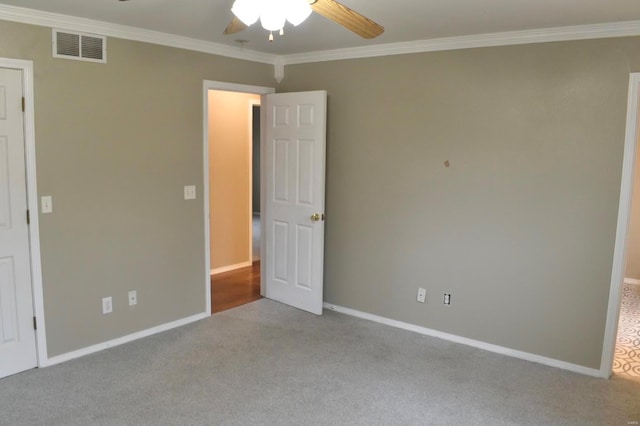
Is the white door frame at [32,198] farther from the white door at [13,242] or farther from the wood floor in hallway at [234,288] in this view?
the wood floor in hallway at [234,288]

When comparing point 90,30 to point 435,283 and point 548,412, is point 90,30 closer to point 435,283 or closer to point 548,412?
point 435,283

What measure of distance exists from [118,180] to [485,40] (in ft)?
9.71

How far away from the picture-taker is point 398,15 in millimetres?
2984

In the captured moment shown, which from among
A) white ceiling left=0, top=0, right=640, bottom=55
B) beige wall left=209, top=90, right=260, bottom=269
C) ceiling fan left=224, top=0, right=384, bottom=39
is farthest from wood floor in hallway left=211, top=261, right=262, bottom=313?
ceiling fan left=224, top=0, right=384, bottom=39

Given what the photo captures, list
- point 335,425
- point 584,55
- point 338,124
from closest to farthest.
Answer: point 335,425, point 584,55, point 338,124

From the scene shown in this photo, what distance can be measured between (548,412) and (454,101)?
229cm

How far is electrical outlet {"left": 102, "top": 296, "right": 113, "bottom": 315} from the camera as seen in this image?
11.8 ft

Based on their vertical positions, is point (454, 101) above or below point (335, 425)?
above

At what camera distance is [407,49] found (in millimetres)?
3842

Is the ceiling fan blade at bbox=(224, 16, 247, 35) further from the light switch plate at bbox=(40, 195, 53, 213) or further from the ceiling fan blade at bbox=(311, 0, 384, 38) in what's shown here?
the light switch plate at bbox=(40, 195, 53, 213)

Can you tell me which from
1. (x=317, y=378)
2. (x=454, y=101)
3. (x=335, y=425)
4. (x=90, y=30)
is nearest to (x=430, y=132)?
(x=454, y=101)

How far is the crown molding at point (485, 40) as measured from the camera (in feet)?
9.96

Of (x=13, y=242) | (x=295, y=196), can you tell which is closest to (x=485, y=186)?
(x=295, y=196)

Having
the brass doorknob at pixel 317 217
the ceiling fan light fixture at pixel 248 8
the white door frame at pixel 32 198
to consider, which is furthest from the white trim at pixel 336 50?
the ceiling fan light fixture at pixel 248 8
